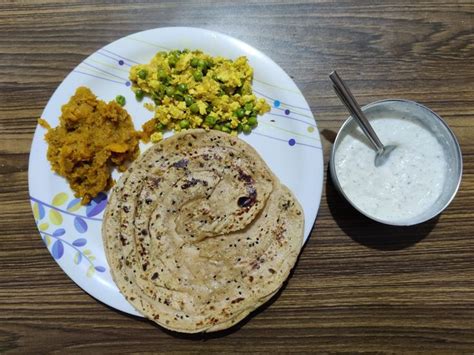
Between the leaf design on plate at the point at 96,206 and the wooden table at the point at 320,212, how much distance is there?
1.51ft

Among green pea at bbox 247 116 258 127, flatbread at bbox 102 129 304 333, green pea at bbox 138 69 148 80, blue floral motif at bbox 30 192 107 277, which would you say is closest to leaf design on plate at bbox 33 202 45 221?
blue floral motif at bbox 30 192 107 277

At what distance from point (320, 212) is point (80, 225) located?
162 cm

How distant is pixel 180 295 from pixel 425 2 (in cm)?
271

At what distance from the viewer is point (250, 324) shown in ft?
10.3

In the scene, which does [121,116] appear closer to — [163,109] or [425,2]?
[163,109]

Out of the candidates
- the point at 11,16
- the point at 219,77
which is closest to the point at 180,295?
the point at 219,77

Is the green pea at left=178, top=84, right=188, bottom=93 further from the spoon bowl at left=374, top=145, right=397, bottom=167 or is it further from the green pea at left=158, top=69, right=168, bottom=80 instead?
the spoon bowl at left=374, top=145, right=397, bottom=167

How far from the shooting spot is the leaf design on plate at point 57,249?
119 inches

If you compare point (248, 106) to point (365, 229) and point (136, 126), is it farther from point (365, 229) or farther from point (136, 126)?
point (365, 229)

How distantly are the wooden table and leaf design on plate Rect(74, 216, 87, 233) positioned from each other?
35cm

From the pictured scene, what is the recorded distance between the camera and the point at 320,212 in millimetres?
3201

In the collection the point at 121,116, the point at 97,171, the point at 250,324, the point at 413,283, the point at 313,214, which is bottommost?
the point at 250,324

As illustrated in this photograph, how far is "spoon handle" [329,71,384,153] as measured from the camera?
9.16ft

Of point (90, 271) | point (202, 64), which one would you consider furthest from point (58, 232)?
point (202, 64)
